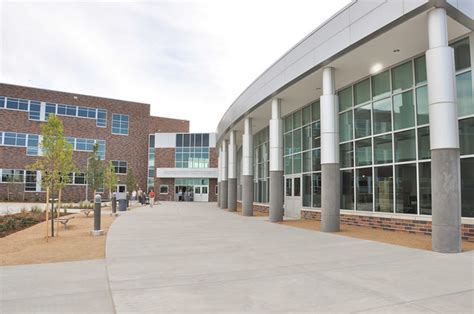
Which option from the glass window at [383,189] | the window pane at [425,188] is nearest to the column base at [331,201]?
the glass window at [383,189]

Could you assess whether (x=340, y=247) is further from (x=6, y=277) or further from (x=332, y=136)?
(x=6, y=277)

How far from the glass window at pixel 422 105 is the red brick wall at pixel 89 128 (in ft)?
144

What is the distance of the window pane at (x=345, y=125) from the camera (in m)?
16.1

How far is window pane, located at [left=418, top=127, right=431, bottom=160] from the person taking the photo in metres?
11.9

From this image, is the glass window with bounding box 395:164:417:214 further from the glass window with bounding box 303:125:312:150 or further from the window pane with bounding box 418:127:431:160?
the glass window with bounding box 303:125:312:150

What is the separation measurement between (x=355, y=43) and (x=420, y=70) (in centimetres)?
265

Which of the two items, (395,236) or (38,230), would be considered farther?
(38,230)

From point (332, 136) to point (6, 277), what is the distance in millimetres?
10845

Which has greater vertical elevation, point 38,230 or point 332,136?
point 332,136

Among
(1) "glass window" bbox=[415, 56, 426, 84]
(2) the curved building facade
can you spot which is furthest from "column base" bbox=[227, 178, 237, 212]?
(1) "glass window" bbox=[415, 56, 426, 84]

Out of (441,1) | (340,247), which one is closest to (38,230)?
(340,247)

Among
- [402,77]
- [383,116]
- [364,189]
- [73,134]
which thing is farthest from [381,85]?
[73,134]

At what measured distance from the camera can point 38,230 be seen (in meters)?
14.1

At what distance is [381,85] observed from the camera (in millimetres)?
14312
